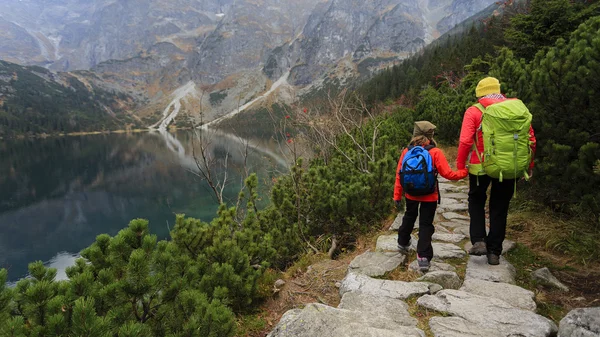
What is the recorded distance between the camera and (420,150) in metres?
3.35

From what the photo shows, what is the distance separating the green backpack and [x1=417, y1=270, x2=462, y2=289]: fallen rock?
1.07m

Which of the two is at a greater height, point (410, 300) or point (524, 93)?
point (524, 93)

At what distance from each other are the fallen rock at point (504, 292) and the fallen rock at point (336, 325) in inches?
38.4

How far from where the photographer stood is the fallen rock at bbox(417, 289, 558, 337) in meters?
2.28

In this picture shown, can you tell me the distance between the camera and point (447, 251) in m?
3.93

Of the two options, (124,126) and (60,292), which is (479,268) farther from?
(124,126)

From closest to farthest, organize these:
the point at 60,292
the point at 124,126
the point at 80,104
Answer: the point at 60,292 < the point at 124,126 < the point at 80,104

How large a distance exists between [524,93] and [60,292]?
5430mm

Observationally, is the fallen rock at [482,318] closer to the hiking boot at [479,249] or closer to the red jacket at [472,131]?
the hiking boot at [479,249]

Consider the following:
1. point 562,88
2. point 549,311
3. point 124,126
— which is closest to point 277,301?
point 549,311

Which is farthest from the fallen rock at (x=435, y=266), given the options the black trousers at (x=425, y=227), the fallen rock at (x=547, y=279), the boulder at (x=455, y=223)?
the boulder at (x=455, y=223)

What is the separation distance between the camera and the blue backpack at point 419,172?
3.32 m

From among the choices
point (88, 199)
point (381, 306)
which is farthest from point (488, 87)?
point (88, 199)

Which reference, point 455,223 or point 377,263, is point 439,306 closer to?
point 377,263
